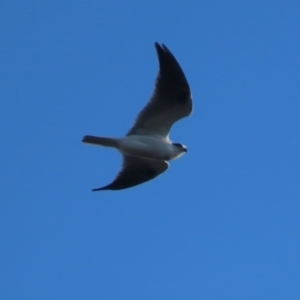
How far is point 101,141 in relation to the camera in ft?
72.3

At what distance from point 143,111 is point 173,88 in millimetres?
694

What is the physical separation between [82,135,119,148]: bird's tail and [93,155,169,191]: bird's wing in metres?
0.98

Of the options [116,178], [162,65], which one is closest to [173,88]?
[162,65]

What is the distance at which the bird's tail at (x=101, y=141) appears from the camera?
21906mm

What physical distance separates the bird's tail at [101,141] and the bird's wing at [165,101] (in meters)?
0.44

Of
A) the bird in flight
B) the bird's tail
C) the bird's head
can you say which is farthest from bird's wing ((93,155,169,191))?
the bird's tail

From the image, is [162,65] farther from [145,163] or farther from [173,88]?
[145,163]

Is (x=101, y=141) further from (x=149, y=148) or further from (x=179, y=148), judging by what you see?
(x=179, y=148)

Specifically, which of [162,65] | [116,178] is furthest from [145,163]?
[162,65]

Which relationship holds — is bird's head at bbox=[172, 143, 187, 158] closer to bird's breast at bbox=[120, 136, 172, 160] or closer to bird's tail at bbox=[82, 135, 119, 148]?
bird's breast at bbox=[120, 136, 172, 160]

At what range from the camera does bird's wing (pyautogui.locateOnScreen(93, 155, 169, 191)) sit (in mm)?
23125

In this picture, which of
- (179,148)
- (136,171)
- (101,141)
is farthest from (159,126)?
(101,141)

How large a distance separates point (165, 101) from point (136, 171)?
60.2 inches

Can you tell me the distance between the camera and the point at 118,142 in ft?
72.8
